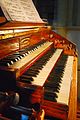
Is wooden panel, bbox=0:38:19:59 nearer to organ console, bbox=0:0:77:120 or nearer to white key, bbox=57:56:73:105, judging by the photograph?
organ console, bbox=0:0:77:120

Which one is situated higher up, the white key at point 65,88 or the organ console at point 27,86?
the organ console at point 27,86

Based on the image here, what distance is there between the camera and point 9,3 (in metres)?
1.71

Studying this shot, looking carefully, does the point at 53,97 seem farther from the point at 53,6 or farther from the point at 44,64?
the point at 53,6

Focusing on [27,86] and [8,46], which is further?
[8,46]

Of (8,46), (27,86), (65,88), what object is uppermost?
(8,46)

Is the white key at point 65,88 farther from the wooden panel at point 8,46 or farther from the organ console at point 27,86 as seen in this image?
the wooden panel at point 8,46

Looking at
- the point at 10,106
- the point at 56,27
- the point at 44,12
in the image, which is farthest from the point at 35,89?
the point at 44,12

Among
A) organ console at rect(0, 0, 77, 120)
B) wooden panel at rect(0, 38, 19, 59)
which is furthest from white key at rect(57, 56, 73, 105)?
wooden panel at rect(0, 38, 19, 59)

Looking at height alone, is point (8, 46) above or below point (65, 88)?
above

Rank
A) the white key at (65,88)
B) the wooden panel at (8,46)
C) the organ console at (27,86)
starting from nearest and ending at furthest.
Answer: the organ console at (27,86) < the white key at (65,88) < the wooden panel at (8,46)

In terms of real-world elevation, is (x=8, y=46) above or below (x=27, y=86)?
above

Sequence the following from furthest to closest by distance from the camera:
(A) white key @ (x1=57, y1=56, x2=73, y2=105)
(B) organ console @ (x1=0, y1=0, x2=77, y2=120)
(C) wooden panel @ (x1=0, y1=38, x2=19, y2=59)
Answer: (C) wooden panel @ (x1=0, y1=38, x2=19, y2=59) → (A) white key @ (x1=57, y1=56, x2=73, y2=105) → (B) organ console @ (x1=0, y1=0, x2=77, y2=120)

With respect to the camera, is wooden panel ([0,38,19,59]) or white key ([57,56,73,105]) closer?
white key ([57,56,73,105])

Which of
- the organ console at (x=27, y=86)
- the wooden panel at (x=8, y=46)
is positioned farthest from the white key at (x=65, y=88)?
the wooden panel at (x=8, y=46)
